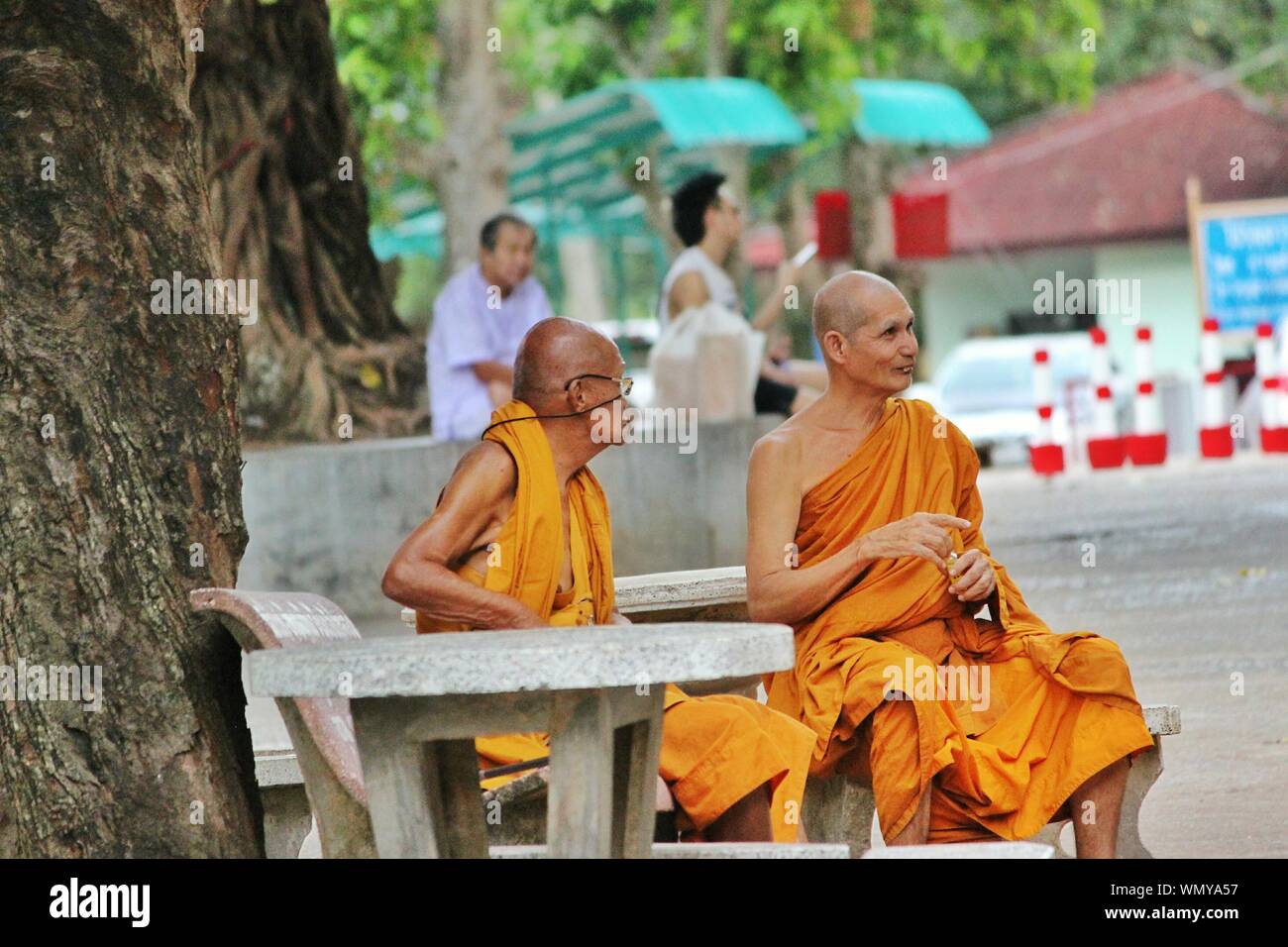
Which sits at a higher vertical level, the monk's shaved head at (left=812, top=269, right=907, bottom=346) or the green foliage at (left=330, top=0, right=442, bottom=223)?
the green foliage at (left=330, top=0, right=442, bottom=223)

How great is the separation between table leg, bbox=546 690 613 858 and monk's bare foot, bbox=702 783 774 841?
0.78 m

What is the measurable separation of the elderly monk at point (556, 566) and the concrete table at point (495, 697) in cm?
43

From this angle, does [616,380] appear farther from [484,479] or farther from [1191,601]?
[1191,601]

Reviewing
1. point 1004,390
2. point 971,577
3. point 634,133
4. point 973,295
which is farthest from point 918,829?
point 973,295

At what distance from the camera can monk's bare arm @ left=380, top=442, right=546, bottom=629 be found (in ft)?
13.5

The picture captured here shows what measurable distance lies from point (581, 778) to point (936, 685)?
55.9 inches

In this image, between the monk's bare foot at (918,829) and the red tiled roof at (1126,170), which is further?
the red tiled roof at (1126,170)

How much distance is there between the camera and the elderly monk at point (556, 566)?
4.18m

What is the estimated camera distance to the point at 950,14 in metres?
29.4

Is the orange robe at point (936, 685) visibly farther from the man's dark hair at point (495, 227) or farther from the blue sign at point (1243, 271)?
the blue sign at point (1243, 271)

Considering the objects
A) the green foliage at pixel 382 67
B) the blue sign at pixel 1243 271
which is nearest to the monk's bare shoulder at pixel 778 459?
the green foliage at pixel 382 67

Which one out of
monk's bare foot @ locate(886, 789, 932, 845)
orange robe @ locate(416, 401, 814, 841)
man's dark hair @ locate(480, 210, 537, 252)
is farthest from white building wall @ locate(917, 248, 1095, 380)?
orange robe @ locate(416, 401, 814, 841)

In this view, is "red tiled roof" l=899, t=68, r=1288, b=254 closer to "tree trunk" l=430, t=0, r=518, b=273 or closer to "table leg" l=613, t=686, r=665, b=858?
"tree trunk" l=430, t=0, r=518, b=273
